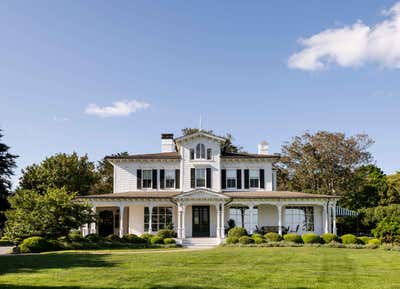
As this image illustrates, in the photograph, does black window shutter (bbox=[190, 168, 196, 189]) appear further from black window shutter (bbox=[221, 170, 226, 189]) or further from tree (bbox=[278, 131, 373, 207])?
tree (bbox=[278, 131, 373, 207])

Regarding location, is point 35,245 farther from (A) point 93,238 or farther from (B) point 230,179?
(B) point 230,179

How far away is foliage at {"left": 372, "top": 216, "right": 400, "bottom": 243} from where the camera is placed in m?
26.3

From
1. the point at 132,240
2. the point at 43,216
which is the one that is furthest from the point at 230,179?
the point at 43,216

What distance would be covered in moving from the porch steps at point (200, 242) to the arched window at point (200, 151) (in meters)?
6.86

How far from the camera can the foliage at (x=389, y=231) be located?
2634 centimetres

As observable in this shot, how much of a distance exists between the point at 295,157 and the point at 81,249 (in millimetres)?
27652

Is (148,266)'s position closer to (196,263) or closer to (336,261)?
(196,263)

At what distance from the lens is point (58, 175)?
46.6 metres

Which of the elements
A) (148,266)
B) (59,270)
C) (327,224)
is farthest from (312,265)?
(327,224)

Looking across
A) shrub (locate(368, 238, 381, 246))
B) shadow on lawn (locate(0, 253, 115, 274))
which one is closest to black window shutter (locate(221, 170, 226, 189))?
shrub (locate(368, 238, 381, 246))

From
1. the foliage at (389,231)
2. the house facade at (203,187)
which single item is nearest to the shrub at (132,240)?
the house facade at (203,187)

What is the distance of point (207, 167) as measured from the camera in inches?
1346

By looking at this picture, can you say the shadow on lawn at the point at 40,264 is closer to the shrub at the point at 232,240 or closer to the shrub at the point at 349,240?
A: the shrub at the point at 232,240

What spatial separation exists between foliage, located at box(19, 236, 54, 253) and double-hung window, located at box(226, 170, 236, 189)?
50.0 feet
